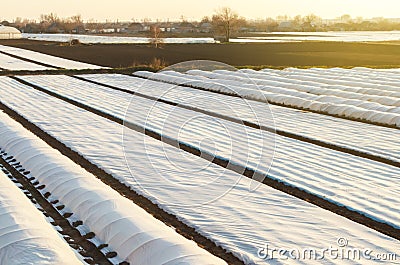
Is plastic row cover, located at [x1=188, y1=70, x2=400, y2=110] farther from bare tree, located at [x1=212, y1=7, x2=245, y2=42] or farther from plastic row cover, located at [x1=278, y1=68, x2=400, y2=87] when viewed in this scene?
bare tree, located at [x1=212, y1=7, x2=245, y2=42]

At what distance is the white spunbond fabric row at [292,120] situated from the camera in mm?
10109

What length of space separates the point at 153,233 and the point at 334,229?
1968mm

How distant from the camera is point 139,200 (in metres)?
7.07

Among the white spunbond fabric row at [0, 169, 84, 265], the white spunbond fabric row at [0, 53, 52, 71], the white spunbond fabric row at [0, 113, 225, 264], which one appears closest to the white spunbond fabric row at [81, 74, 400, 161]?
the white spunbond fabric row at [0, 113, 225, 264]

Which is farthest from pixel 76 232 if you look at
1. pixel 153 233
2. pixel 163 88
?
pixel 163 88

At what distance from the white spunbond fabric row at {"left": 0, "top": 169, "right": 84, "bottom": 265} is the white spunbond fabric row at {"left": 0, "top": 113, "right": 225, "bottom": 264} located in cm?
47

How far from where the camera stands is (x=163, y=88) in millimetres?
18359

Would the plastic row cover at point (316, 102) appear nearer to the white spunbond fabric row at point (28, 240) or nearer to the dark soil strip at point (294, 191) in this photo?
the dark soil strip at point (294, 191)

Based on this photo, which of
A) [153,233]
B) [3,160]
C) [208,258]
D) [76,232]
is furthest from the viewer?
[3,160]

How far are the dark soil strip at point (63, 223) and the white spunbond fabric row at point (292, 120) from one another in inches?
210

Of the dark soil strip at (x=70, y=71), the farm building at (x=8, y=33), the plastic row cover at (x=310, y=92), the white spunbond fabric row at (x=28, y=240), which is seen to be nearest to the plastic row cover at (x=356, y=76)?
the plastic row cover at (x=310, y=92)

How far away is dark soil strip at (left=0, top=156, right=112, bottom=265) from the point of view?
5450 millimetres

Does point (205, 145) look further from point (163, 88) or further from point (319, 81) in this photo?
point (319, 81)

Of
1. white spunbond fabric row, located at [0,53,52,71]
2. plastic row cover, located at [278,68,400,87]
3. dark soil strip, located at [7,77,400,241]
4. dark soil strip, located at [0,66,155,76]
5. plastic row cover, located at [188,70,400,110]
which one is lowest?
dark soil strip, located at [7,77,400,241]
